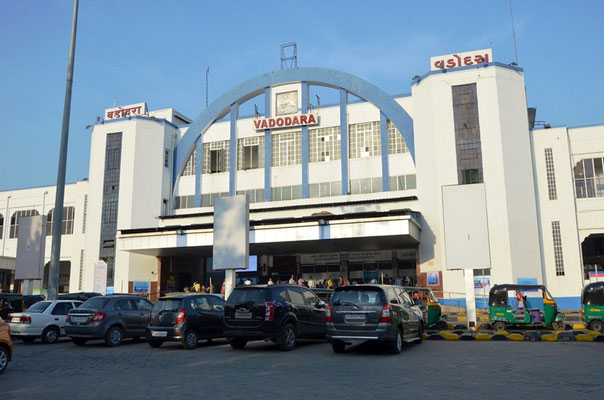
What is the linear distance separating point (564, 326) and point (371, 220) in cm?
1464

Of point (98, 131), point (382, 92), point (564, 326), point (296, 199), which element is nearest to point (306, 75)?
point (382, 92)

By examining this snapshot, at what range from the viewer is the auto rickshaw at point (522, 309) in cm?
1872

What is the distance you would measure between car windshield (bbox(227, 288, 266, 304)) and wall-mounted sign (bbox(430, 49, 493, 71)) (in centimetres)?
2798

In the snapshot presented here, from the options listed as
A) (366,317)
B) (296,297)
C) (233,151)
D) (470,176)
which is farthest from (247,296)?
(233,151)

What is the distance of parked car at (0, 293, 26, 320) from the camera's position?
19.1 m

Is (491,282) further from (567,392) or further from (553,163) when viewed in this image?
(567,392)

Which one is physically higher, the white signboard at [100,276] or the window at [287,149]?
the window at [287,149]

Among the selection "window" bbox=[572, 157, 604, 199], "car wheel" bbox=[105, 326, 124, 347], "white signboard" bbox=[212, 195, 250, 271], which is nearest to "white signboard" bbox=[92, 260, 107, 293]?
"white signboard" bbox=[212, 195, 250, 271]

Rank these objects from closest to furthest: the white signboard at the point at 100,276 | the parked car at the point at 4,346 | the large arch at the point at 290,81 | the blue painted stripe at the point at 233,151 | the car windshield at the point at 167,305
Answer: the parked car at the point at 4,346 → the car windshield at the point at 167,305 → the white signboard at the point at 100,276 → the large arch at the point at 290,81 → the blue painted stripe at the point at 233,151

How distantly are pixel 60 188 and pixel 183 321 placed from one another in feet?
28.0

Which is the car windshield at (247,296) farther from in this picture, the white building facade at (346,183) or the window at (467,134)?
the window at (467,134)

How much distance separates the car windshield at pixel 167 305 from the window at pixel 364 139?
26.2 meters

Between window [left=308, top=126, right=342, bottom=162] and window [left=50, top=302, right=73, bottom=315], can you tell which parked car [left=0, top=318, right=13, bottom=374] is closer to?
window [left=50, top=302, right=73, bottom=315]

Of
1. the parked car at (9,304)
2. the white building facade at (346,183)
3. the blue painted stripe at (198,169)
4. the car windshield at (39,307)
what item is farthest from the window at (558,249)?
the parked car at (9,304)
